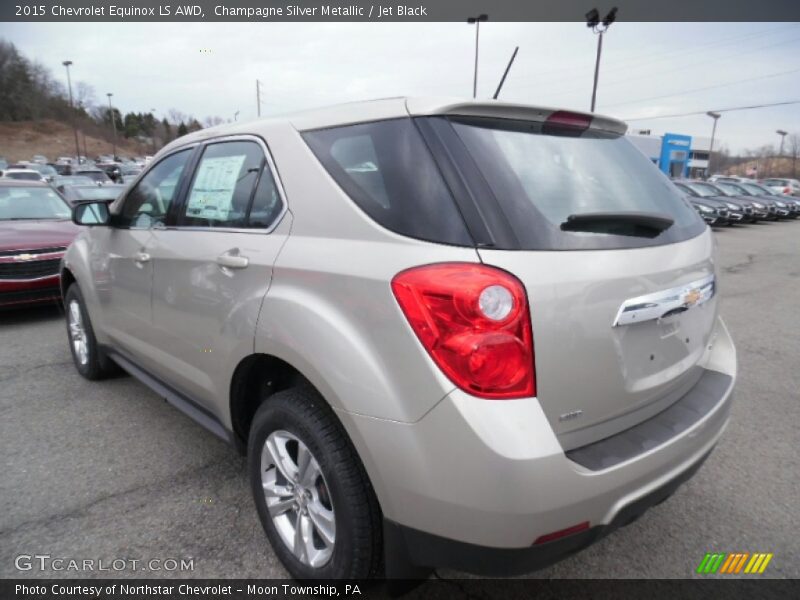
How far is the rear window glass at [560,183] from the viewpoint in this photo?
1642 millimetres

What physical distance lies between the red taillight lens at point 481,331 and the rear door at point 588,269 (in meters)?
0.04

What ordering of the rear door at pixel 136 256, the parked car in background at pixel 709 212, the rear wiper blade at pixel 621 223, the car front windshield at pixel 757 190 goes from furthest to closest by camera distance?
the car front windshield at pixel 757 190 → the parked car in background at pixel 709 212 → the rear door at pixel 136 256 → the rear wiper blade at pixel 621 223

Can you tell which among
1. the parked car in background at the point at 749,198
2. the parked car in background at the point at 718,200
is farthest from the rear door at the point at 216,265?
the parked car in background at the point at 749,198

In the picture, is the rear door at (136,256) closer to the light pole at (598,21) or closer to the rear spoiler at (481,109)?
the rear spoiler at (481,109)

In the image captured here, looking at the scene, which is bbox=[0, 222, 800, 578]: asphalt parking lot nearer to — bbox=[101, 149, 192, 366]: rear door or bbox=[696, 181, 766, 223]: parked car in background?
bbox=[101, 149, 192, 366]: rear door

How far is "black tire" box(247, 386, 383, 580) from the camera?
1729 millimetres

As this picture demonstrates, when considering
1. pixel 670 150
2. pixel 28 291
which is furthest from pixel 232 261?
pixel 670 150

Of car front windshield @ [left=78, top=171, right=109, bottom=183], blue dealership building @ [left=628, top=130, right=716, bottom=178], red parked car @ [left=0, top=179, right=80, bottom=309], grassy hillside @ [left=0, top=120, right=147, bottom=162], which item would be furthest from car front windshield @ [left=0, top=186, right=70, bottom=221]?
grassy hillside @ [left=0, top=120, right=147, bottom=162]

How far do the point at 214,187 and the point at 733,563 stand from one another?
288cm

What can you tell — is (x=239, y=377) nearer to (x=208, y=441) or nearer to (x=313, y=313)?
(x=313, y=313)

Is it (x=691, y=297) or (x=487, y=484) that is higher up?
(x=691, y=297)

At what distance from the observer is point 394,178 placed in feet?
5.77

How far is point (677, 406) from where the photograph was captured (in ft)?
6.38

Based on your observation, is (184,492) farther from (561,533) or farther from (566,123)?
(566,123)
